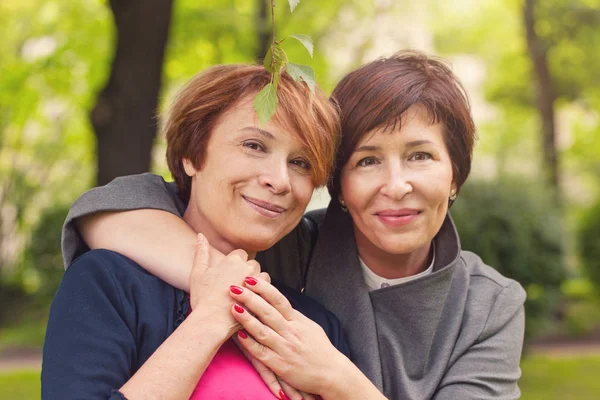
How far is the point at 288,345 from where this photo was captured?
223cm

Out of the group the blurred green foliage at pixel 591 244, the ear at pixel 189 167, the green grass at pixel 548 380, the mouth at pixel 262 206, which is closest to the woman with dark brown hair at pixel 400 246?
the ear at pixel 189 167

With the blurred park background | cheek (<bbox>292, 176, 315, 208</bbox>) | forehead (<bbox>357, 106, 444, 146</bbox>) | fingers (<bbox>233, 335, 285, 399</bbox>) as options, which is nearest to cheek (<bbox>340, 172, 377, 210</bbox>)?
forehead (<bbox>357, 106, 444, 146</bbox>)

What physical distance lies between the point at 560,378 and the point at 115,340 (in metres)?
7.73

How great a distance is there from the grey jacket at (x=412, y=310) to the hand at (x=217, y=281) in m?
0.35

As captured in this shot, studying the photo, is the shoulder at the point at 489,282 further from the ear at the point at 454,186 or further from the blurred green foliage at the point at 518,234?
the blurred green foliage at the point at 518,234

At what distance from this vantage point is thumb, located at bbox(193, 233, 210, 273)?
2303mm

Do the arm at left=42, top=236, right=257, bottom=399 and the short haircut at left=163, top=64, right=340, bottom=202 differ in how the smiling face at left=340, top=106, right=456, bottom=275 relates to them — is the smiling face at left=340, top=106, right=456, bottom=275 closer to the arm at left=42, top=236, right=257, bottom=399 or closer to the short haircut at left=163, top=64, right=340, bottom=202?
the short haircut at left=163, top=64, right=340, bottom=202

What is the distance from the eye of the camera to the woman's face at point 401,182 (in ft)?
8.66

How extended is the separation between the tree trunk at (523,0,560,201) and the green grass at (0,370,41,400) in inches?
343

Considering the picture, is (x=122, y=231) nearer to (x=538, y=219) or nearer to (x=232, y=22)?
(x=538, y=219)

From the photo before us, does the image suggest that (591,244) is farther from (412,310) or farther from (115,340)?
(115,340)

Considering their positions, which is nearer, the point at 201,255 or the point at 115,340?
the point at 115,340

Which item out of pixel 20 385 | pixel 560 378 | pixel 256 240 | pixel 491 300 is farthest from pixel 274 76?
pixel 560 378

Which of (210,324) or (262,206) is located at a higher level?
(262,206)
